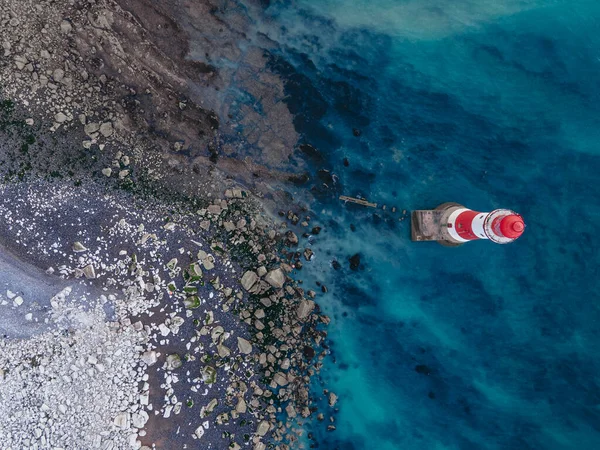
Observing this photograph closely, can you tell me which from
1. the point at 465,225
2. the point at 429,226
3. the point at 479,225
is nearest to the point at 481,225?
the point at 479,225

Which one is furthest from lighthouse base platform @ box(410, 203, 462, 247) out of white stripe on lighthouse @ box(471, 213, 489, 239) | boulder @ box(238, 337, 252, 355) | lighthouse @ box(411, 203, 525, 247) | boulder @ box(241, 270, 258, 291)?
boulder @ box(238, 337, 252, 355)

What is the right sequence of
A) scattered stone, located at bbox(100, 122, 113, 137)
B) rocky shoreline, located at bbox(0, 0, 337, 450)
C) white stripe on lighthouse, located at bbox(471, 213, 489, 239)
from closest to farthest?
white stripe on lighthouse, located at bbox(471, 213, 489, 239), rocky shoreline, located at bbox(0, 0, 337, 450), scattered stone, located at bbox(100, 122, 113, 137)

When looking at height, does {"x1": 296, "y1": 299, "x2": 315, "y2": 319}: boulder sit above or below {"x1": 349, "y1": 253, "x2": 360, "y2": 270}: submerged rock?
below

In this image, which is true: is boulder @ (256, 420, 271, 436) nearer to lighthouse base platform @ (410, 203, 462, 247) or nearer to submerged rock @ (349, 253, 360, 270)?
submerged rock @ (349, 253, 360, 270)

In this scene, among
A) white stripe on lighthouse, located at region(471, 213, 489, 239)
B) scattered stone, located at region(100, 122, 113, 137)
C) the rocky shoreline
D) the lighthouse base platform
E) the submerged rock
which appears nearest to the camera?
white stripe on lighthouse, located at region(471, 213, 489, 239)

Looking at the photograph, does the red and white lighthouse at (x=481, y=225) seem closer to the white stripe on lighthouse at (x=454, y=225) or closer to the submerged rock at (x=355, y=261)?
the white stripe on lighthouse at (x=454, y=225)
